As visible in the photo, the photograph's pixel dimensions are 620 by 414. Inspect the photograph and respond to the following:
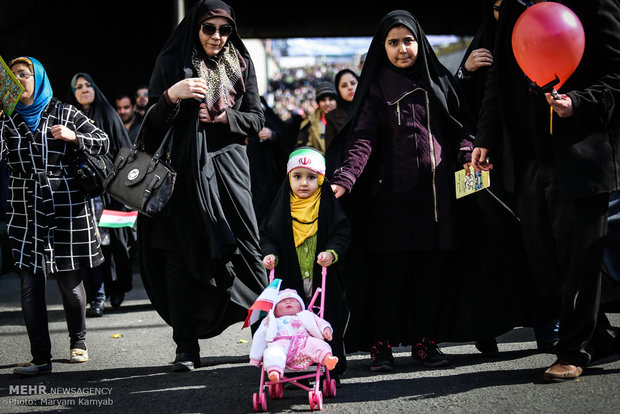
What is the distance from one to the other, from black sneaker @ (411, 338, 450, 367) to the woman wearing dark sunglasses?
1.08 meters

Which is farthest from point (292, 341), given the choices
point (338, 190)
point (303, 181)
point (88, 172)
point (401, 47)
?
point (88, 172)

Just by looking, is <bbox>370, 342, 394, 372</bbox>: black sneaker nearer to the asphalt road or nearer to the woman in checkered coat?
the asphalt road

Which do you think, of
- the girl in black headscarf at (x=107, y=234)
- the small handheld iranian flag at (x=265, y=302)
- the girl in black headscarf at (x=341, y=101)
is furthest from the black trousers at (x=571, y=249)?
the girl in black headscarf at (x=341, y=101)

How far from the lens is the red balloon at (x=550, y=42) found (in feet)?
12.6

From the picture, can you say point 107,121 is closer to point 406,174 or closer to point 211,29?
point 211,29

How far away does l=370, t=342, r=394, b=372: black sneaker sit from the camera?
470 cm

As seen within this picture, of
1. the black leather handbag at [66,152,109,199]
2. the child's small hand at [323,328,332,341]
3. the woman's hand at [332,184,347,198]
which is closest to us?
the child's small hand at [323,328,332,341]

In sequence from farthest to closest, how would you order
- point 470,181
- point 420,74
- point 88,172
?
1. point 88,172
2. point 420,74
3. point 470,181

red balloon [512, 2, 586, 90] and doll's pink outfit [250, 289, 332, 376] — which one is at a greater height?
red balloon [512, 2, 586, 90]

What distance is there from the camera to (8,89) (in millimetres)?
4891

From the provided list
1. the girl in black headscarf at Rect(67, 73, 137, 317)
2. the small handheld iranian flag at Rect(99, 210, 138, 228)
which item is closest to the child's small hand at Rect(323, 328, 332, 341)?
the small handheld iranian flag at Rect(99, 210, 138, 228)

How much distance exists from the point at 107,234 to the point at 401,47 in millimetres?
3957

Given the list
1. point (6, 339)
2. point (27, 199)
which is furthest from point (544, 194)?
point (6, 339)

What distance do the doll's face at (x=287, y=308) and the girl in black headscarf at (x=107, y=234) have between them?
11.2 feet
